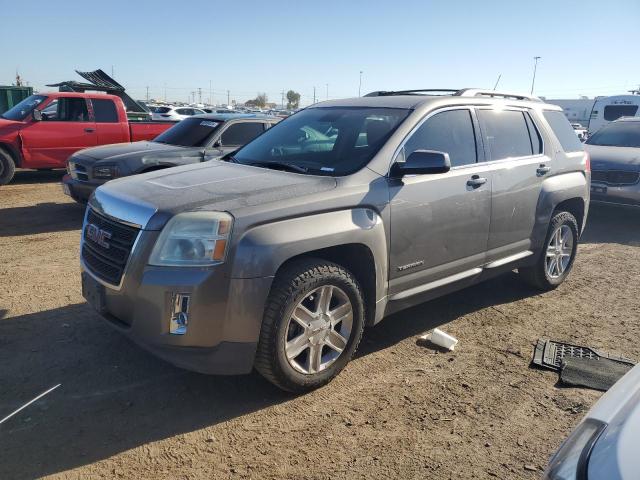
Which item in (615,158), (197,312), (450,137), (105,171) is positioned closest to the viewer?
(197,312)

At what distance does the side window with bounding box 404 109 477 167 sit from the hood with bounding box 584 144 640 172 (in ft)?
18.5

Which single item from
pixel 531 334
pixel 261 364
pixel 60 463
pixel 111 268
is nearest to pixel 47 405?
pixel 60 463

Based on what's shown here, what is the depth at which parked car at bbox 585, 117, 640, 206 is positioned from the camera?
841 centimetres

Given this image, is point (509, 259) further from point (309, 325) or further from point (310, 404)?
point (310, 404)

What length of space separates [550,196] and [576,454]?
12.1 ft

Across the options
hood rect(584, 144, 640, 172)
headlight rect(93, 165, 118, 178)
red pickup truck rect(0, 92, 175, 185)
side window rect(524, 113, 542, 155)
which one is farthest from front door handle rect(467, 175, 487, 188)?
red pickup truck rect(0, 92, 175, 185)

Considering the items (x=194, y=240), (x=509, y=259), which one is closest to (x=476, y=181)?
(x=509, y=259)

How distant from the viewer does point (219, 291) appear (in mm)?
2832

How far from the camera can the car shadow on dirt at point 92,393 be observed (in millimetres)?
2771

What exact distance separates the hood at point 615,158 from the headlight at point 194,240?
7973mm

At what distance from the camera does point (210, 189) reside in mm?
3297

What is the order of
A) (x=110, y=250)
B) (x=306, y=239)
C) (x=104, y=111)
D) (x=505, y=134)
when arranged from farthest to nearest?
(x=104, y=111)
(x=505, y=134)
(x=110, y=250)
(x=306, y=239)

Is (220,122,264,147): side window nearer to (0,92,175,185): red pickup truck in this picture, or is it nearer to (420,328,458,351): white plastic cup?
(0,92,175,185): red pickup truck

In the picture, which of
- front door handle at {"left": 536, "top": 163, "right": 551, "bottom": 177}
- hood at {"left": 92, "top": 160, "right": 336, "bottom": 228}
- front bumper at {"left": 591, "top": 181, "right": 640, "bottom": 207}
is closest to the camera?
hood at {"left": 92, "top": 160, "right": 336, "bottom": 228}
